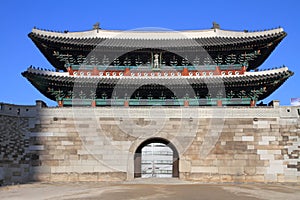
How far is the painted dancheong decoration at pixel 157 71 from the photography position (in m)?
20.6

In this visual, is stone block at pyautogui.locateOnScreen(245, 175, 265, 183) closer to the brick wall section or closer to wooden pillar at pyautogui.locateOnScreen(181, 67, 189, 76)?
wooden pillar at pyautogui.locateOnScreen(181, 67, 189, 76)

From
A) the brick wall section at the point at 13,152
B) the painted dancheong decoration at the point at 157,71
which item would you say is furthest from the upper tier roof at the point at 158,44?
the brick wall section at the point at 13,152

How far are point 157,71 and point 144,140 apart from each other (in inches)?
210

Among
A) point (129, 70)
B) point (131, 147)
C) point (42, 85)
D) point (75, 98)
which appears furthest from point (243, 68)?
point (42, 85)

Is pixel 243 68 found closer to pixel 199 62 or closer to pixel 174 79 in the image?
pixel 199 62

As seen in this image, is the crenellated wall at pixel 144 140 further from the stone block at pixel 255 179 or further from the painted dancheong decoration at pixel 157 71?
the painted dancheong decoration at pixel 157 71

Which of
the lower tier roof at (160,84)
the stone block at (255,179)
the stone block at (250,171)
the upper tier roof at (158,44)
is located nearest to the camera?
the stone block at (255,179)

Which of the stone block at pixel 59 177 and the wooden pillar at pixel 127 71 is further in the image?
the wooden pillar at pixel 127 71

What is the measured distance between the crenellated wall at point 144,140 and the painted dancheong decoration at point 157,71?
1.99m

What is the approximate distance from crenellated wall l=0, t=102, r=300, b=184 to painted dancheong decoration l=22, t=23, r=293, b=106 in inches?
78.2

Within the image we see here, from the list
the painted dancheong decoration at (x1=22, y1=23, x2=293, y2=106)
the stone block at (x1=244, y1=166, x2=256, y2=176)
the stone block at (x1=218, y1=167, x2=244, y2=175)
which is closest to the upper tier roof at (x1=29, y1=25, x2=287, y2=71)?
the painted dancheong decoration at (x1=22, y1=23, x2=293, y2=106)

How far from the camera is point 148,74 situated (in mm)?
21531

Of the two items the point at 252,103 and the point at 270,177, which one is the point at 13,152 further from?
the point at 252,103

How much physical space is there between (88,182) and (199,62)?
1114 cm
